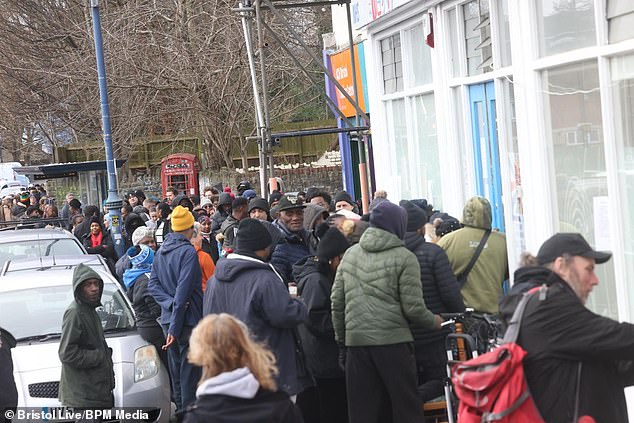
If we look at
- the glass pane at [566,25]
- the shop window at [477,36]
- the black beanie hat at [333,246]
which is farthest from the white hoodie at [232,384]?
the shop window at [477,36]

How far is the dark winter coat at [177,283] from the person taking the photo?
9.39m

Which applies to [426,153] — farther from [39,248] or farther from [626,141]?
[626,141]

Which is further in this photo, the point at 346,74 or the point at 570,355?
the point at 346,74

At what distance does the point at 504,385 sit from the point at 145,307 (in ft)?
19.8

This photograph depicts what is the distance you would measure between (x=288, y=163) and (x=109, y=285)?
72.2ft

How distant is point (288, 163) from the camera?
33.0 metres

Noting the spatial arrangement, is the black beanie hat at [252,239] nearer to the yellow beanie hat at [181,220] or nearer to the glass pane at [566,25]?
the yellow beanie hat at [181,220]

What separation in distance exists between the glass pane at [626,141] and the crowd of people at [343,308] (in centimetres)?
98

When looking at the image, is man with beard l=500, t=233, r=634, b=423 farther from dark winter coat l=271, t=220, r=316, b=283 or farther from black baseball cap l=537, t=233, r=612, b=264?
dark winter coat l=271, t=220, r=316, b=283

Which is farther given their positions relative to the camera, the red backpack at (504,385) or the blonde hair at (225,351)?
the red backpack at (504,385)

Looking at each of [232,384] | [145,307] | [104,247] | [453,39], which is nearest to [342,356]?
[145,307]

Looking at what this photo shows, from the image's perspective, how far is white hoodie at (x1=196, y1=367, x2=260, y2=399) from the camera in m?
4.54

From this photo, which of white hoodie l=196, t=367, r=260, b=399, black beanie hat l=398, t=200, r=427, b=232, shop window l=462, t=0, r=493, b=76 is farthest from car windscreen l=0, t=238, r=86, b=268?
white hoodie l=196, t=367, r=260, b=399

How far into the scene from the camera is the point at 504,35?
10352mm
